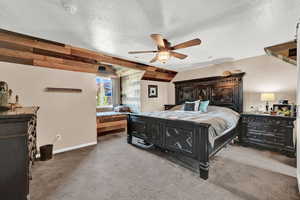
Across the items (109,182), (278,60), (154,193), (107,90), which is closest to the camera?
(154,193)

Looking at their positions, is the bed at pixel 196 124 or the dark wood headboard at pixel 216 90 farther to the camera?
the dark wood headboard at pixel 216 90

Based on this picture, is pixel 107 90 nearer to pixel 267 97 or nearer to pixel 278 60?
pixel 267 97

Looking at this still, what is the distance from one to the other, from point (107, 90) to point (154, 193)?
4712mm

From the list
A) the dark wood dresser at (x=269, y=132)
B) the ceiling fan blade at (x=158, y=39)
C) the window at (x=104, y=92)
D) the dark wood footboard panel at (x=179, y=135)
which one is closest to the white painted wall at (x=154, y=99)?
the window at (x=104, y=92)

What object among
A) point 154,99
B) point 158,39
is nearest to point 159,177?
point 158,39

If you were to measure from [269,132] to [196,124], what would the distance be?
7.31 feet

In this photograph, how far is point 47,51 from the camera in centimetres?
291

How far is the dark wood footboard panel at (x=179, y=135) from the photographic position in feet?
7.01

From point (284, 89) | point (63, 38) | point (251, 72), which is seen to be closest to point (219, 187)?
point (284, 89)

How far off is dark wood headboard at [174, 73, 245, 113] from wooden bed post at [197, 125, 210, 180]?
2.65 metres

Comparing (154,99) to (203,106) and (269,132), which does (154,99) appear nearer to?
(203,106)

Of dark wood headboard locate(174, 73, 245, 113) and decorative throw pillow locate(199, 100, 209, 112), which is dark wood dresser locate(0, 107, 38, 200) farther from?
A: dark wood headboard locate(174, 73, 245, 113)

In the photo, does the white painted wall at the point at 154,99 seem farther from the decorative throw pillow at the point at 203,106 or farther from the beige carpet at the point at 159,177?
the beige carpet at the point at 159,177

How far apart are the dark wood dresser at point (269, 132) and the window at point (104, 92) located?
4.87 meters
